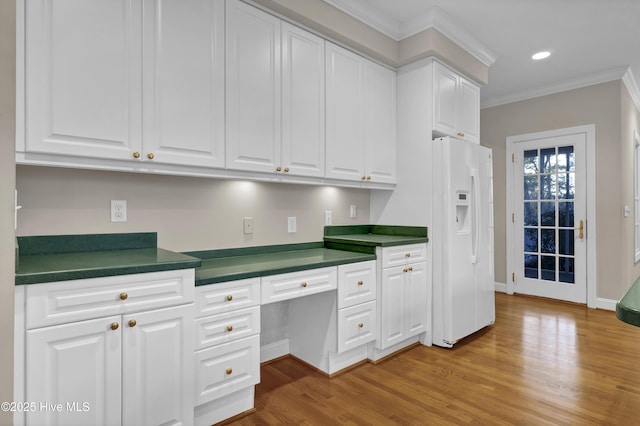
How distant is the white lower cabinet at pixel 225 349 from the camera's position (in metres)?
1.79

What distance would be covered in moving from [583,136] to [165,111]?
4.83 m

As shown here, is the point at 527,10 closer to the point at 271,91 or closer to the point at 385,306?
the point at 271,91

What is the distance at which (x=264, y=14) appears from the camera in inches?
90.3

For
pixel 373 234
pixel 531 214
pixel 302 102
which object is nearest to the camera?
pixel 302 102

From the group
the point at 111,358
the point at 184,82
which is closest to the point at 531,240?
the point at 184,82

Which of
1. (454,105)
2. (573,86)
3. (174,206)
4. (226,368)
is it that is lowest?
(226,368)

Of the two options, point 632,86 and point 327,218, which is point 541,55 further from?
point 327,218

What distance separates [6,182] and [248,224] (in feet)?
5.95

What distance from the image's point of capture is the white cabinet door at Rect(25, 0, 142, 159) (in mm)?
1528

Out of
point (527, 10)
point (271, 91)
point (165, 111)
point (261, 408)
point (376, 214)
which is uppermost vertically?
point (527, 10)

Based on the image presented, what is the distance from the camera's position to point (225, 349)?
1.88m

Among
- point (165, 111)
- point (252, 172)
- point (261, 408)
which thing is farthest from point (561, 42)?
point (261, 408)

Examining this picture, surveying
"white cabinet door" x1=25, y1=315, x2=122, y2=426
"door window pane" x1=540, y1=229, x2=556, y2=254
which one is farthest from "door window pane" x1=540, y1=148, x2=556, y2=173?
"white cabinet door" x1=25, y1=315, x2=122, y2=426

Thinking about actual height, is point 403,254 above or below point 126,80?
below
